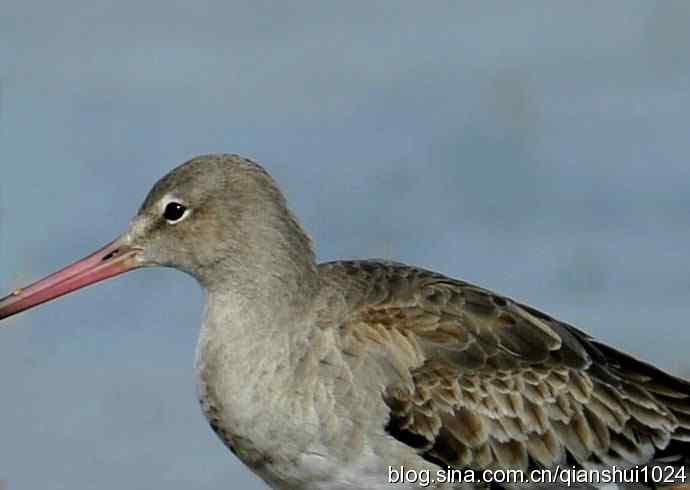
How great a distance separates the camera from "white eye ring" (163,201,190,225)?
1470 centimetres

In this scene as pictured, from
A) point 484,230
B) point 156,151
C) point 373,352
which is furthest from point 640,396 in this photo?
point 156,151

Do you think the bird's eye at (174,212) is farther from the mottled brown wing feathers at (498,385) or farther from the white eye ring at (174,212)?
the mottled brown wing feathers at (498,385)

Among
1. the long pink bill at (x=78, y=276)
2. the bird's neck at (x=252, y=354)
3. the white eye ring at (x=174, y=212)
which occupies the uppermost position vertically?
the white eye ring at (x=174, y=212)

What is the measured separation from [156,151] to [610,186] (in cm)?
367

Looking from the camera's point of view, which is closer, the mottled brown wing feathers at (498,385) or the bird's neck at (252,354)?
the bird's neck at (252,354)

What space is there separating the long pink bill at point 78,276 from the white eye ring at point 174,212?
228 millimetres

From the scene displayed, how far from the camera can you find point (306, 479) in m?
14.0

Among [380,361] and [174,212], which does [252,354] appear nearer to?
[380,361]

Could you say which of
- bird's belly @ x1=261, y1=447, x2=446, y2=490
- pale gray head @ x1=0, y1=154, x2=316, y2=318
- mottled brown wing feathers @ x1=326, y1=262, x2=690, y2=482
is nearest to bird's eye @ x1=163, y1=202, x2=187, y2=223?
pale gray head @ x1=0, y1=154, x2=316, y2=318

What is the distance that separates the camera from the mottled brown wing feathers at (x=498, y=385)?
47.6 feet

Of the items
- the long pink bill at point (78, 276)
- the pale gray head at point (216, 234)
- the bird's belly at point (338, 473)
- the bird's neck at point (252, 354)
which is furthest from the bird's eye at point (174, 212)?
the bird's belly at point (338, 473)

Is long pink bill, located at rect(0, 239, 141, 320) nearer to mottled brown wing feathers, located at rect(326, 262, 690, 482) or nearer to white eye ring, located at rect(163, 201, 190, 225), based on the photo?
white eye ring, located at rect(163, 201, 190, 225)

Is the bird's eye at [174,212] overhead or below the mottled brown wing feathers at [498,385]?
overhead

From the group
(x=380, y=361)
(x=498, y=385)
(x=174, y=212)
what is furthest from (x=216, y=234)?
(x=498, y=385)
